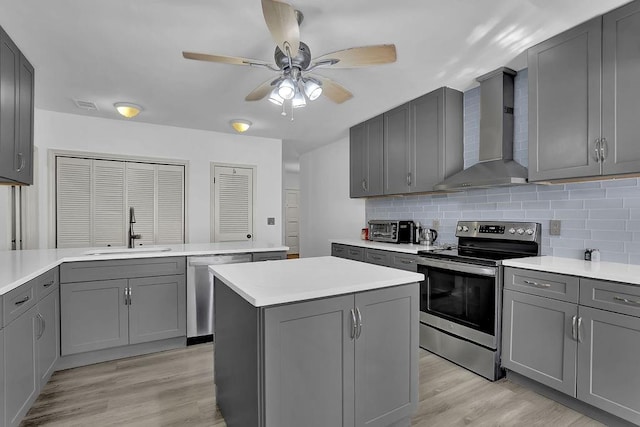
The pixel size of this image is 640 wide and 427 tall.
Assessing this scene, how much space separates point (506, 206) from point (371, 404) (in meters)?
2.22

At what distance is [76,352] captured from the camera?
2.78 meters

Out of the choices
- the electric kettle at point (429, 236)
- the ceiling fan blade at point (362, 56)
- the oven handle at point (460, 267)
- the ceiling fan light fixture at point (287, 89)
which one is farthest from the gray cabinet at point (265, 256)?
the ceiling fan blade at point (362, 56)

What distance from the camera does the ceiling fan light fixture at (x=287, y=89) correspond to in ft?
6.84

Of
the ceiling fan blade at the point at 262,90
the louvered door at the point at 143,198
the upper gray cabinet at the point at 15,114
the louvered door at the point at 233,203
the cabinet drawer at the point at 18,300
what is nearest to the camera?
the cabinet drawer at the point at 18,300

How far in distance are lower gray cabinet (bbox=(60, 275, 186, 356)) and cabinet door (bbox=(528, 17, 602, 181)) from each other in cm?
326

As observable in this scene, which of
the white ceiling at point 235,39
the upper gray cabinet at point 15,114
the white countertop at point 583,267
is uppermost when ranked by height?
the white ceiling at point 235,39

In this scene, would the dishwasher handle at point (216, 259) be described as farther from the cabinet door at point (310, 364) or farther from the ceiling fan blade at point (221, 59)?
the cabinet door at point (310, 364)

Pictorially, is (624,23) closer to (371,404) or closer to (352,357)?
(352,357)

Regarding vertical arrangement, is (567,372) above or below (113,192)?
below

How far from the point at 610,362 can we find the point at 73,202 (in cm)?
520

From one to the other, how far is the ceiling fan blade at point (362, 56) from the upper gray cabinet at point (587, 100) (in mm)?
1303

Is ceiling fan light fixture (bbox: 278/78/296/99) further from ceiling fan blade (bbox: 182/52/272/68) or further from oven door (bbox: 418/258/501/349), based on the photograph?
oven door (bbox: 418/258/501/349)

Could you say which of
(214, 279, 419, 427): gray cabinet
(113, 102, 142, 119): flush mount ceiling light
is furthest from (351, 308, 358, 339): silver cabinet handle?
(113, 102, 142, 119): flush mount ceiling light

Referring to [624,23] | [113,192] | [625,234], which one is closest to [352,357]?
[625,234]
